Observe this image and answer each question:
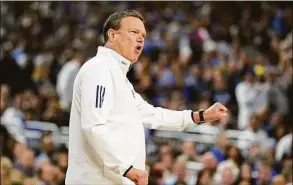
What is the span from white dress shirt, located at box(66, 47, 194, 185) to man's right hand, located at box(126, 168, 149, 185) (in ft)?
0.13

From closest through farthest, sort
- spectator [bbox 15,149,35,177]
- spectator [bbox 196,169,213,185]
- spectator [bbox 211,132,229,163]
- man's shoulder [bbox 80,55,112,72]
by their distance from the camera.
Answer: man's shoulder [bbox 80,55,112,72], spectator [bbox 196,169,213,185], spectator [bbox 15,149,35,177], spectator [bbox 211,132,229,163]

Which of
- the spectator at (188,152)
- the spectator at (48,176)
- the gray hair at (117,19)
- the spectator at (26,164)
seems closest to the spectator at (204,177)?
the spectator at (188,152)

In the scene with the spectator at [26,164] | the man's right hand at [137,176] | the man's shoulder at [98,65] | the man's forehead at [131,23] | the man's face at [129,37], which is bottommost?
the spectator at [26,164]

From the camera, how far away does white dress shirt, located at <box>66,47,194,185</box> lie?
5266 millimetres

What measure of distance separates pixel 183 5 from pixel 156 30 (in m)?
1.73

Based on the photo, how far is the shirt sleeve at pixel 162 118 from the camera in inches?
237

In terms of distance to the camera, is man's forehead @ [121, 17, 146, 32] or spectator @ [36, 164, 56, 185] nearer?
man's forehead @ [121, 17, 146, 32]

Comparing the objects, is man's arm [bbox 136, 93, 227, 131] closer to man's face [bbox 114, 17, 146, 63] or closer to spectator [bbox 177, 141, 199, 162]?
man's face [bbox 114, 17, 146, 63]

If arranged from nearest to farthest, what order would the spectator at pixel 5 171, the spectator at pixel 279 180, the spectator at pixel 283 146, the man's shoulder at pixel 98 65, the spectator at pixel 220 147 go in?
the man's shoulder at pixel 98 65
the spectator at pixel 5 171
the spectator at pixel 279 180
the spectator at pixel 220 147
the spectator at pixel 283 146

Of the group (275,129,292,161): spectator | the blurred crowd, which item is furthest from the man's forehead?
(275,129,292,161): spectator

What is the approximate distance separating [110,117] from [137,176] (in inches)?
15.7

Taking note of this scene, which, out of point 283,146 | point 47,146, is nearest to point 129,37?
point 47,146

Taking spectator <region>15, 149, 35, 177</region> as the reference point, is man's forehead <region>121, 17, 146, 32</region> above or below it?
above

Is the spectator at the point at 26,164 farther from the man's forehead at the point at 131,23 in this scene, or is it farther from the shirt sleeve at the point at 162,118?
the man's forehead at the point at 131,23
